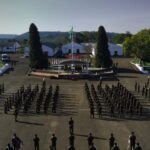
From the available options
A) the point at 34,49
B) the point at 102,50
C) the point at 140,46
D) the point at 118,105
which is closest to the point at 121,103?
the point at 118,105

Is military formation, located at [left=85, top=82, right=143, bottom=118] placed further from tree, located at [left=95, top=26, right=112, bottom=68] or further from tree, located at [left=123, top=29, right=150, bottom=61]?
tree, located at [left=123, top=29, right=150, bottom=61]

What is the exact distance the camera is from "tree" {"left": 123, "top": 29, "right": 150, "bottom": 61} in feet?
255

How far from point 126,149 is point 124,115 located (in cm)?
974

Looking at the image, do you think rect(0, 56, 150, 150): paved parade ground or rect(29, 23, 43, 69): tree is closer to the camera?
rect(0, 56, 150, 150): paved parade ground

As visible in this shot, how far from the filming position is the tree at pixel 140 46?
77.8m

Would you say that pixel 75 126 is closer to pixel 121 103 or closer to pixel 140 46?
pixel 121 103

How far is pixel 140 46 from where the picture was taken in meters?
78.4

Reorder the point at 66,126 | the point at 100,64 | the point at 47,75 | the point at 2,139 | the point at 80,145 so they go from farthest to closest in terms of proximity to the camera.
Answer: the point at 100,64
the point at 47,75
the point at 66,126
the point at 2,139
the point at 80,145

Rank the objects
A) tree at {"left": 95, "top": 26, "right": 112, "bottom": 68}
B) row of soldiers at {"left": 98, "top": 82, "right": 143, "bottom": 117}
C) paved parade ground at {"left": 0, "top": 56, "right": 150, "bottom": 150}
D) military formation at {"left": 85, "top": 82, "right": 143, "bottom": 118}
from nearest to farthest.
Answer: paved parade ground at {"left": 0, "top": 56, "right": 150, "bottom": 150}, military formation at {"left": 85, "top": 82, "right": 143, "bottom": 118}, row of soldiers at {"left": 98, "top": 82, "right": 143, "bottom": 117}, tree at {"left": 95, "top": 26, "right": 112, "bottom": 68}

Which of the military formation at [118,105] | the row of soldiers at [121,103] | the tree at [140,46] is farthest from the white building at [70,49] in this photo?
the military formation at [118,105]

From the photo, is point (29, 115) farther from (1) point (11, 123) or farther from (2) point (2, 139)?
(2) point (2, 139)

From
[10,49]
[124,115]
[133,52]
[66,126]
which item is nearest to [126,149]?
[66,126]

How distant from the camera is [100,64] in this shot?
71.9 m

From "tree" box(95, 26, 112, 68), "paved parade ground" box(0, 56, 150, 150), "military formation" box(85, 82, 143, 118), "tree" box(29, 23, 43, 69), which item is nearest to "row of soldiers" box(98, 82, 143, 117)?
"military formation" box(85, 82, 143, 118)
